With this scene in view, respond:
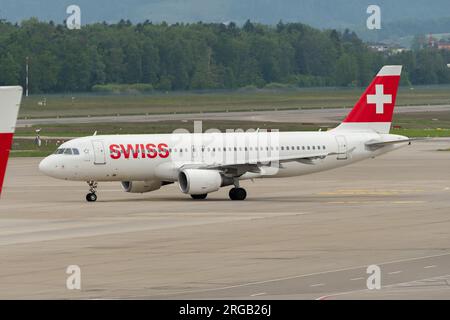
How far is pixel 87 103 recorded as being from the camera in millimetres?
183000

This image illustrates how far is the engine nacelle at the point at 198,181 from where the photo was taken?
58688 mm

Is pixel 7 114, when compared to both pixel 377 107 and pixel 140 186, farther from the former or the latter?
pixel 377 107

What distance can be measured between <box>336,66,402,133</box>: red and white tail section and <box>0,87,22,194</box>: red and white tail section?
46536 mm

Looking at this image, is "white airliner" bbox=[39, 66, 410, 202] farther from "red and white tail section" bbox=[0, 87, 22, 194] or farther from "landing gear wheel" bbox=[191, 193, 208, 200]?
"red and white tail section" bbox=[0, 87, 22, 194]

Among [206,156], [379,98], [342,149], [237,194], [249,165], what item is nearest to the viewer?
[249,165]

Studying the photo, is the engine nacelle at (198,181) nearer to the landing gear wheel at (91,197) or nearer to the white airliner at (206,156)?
the white airliner at (206,156)

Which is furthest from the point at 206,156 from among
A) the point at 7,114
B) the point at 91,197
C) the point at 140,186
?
the point at 7,114

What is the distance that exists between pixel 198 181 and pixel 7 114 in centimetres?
4031

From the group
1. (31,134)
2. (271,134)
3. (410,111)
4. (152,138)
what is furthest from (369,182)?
(410,111)

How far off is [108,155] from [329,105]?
123742 millimetres

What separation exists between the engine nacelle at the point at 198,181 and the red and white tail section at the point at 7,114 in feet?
130

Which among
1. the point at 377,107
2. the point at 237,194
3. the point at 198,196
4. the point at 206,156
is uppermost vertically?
the point at 377,107

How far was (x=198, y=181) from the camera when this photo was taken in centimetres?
5872

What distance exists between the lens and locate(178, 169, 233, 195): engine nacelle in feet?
193
